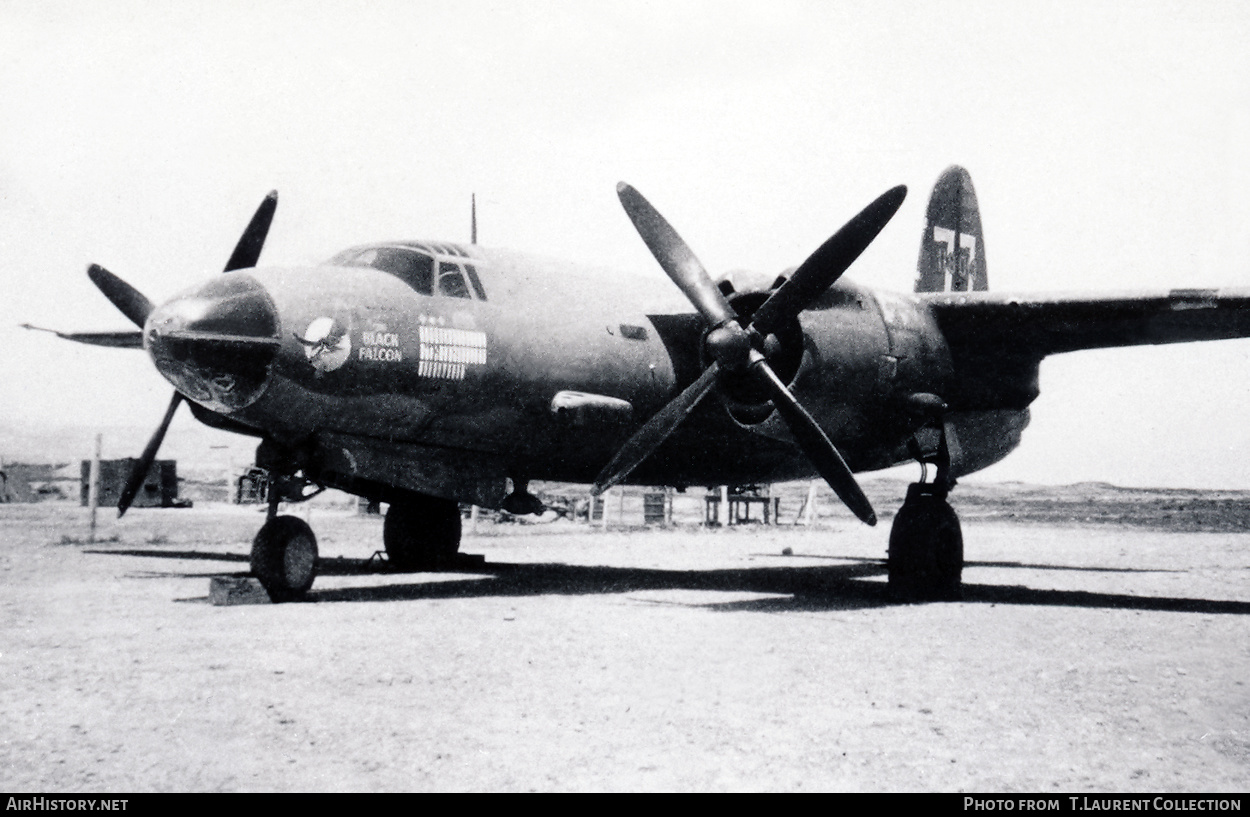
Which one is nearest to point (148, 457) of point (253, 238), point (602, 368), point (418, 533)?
point (253, 238)

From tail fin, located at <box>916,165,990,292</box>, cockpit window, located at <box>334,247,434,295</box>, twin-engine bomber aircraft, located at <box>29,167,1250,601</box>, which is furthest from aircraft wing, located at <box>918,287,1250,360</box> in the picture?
cockpit window, located at <box>334,247,434,295</box>

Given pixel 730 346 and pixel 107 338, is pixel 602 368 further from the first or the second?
pixel 107 338

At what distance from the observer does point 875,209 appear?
1252cm

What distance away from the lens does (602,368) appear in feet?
44.6

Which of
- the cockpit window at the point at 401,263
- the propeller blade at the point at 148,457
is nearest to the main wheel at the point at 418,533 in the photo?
the propeller blade at the point at 148,457

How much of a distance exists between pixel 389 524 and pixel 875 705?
36.4 feet

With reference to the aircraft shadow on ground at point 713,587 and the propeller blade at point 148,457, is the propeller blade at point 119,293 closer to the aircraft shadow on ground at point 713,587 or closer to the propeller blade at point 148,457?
the propeller blade at point 148,457

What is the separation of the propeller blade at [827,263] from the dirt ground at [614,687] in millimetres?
3150

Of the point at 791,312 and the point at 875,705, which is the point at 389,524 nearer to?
the point at 791,312

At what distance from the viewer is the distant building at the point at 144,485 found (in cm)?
3981

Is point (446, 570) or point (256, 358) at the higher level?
point (256, 358)

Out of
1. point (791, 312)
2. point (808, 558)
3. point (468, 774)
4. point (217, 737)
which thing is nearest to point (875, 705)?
point (468, 774)

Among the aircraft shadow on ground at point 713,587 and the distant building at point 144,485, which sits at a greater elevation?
the distant building at point 144,485

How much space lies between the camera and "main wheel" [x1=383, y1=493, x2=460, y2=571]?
16.6m
